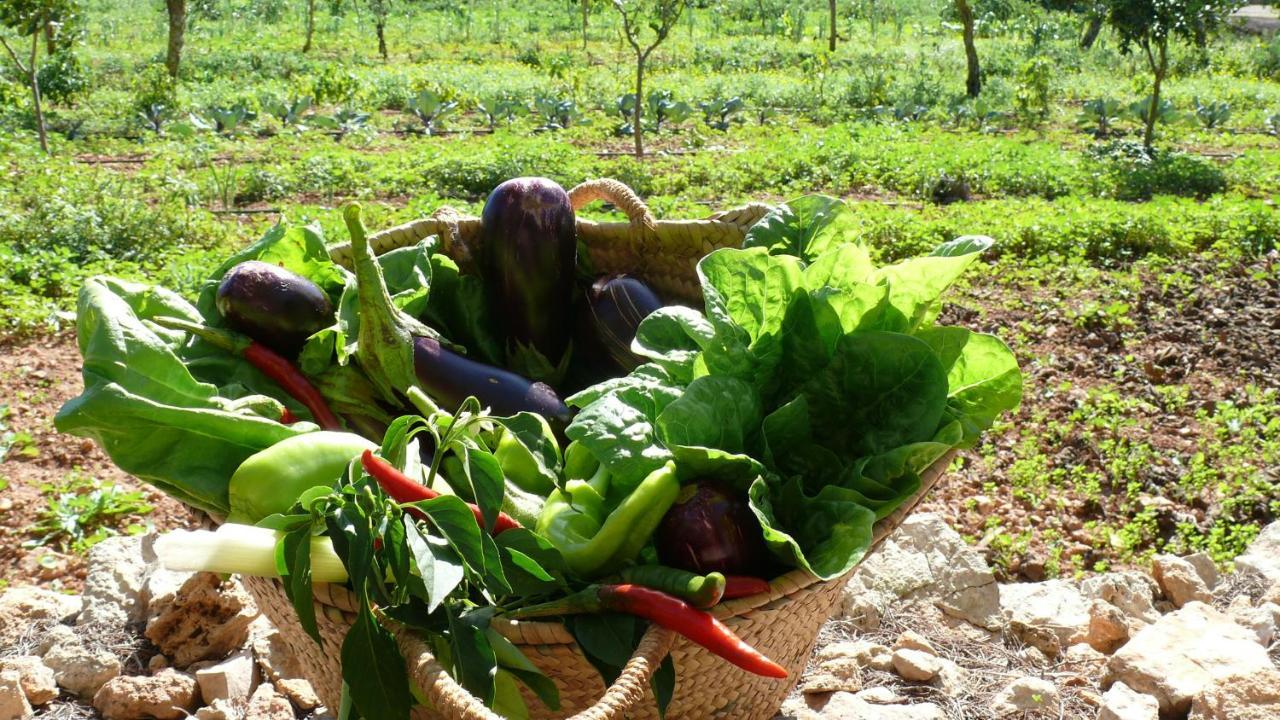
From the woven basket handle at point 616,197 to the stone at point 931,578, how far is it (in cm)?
110

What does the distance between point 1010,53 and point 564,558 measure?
22299mm

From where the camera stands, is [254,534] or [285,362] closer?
[254,534]

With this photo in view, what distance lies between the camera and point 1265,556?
3123 mm

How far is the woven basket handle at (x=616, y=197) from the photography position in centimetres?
250

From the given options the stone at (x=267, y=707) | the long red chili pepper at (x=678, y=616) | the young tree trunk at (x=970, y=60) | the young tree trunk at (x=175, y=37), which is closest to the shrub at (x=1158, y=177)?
the young tree trunk at (x=970, y=60)

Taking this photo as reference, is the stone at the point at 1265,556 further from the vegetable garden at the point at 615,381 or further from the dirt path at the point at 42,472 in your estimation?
the dirt path at the point at 42,472

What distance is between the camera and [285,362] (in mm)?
2123

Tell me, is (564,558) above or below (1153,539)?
above

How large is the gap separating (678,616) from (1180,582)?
2185 mm

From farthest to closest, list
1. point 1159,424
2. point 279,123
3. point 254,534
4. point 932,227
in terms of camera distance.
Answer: point 279,123
point 932,227
point 1159,424
point 254,534

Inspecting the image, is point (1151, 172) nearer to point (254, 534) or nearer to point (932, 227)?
point (932, 227)

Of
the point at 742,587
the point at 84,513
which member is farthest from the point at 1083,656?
the point at 84,513

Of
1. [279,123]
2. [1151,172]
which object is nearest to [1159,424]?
[1151,172]

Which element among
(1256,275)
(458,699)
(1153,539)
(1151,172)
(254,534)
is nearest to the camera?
(458,699)
